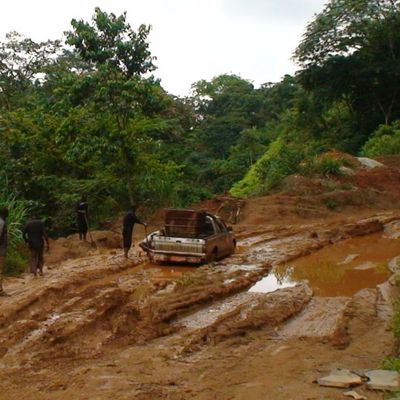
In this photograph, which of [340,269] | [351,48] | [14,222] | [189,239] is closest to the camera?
[189,239]

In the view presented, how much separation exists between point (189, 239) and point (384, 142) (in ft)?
88.6

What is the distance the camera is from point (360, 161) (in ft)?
121

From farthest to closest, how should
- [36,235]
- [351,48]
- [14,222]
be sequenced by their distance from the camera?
[351,48], [14,222], [36,235]

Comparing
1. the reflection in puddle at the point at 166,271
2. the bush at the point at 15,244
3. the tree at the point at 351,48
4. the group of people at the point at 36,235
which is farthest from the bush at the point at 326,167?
the reflection in puddle at the point at 166,271

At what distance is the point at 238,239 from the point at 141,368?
15822mm

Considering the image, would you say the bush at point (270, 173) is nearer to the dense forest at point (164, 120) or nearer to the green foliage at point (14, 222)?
the dense forest at point (164, 120)

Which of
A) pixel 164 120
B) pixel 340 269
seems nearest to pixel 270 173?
pixel 164 120

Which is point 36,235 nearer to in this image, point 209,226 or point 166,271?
point 166,271

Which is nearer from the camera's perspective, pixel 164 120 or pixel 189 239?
pixel 189 239

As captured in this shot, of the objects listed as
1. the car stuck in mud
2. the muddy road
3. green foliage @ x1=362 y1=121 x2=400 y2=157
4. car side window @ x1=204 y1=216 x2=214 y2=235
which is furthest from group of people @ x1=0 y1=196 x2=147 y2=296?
green foliage @ x1=362 y1=121 x2=400 y2=157

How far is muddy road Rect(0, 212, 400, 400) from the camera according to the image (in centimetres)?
741

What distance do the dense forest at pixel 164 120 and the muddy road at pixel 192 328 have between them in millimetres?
7069

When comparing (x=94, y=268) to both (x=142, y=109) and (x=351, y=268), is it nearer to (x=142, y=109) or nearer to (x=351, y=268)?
(x=351, y=268)

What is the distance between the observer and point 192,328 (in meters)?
10.5
